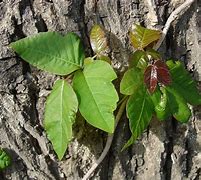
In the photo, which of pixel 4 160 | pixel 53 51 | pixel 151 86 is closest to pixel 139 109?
pixel 151 86

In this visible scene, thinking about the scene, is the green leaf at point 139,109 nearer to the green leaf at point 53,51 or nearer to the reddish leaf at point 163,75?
the reddish leaf at point 163,75

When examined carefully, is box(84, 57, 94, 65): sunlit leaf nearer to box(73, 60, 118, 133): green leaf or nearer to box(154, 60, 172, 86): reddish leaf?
box(73, 60, 118, 133): green leaf

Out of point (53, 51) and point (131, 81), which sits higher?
point (53, 51)

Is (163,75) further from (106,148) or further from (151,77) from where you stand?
(106,148)

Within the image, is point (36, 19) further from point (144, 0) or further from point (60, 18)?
point (144, 0)

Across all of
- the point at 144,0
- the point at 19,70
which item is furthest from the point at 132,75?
the point at 19,70

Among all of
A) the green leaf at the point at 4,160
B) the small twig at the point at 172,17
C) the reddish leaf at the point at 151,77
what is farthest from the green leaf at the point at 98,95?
the green leaf at the point at 4,160

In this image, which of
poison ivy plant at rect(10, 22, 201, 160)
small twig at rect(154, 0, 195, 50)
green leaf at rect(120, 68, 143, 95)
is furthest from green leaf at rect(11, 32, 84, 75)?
small twig at rect(154, 0, 195, 50)
